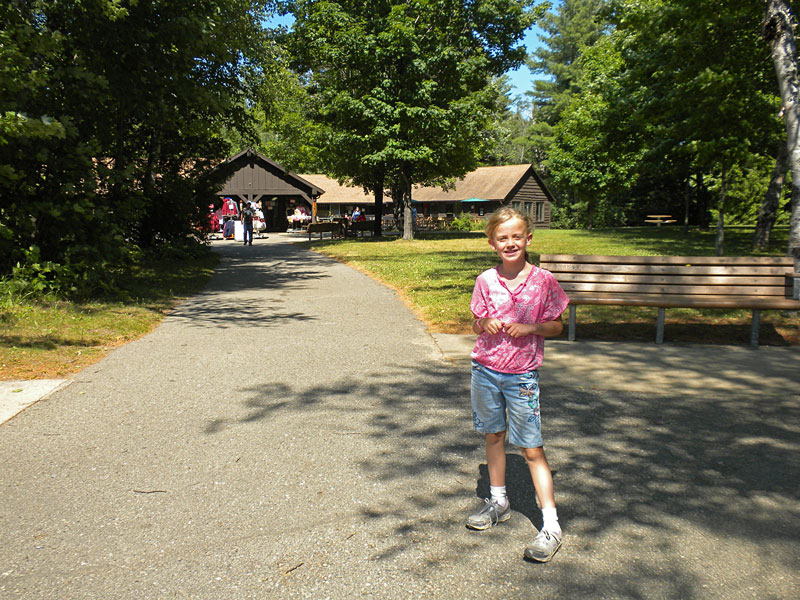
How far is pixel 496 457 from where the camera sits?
3.35m

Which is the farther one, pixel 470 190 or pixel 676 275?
pixel 470 190

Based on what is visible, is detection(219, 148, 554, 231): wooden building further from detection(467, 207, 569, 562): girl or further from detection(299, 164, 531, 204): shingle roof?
detection(467, 207, 569, 562): girl

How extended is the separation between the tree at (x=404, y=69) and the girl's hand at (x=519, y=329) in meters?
27.2

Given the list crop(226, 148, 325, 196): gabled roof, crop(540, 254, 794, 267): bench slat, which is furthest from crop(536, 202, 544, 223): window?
crop(540, 254, 794, 267): bench slat

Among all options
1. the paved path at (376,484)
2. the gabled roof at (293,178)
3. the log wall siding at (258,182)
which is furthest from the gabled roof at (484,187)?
the paved path at (376,484)

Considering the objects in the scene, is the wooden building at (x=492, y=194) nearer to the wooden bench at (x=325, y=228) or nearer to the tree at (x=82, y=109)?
the wooden bench at (x=325, y=228)

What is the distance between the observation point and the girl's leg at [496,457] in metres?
3.32

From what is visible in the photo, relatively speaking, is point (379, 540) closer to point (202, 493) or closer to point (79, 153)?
point (202, 493)

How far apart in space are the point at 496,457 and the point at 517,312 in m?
0.77

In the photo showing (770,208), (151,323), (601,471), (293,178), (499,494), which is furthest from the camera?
(293,178)

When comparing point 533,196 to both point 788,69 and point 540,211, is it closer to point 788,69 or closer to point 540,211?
point 540,211

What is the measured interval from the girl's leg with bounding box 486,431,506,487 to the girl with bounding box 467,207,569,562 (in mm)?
21

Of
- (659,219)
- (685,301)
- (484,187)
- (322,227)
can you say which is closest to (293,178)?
(322,227)

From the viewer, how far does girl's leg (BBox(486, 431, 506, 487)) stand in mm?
3324
